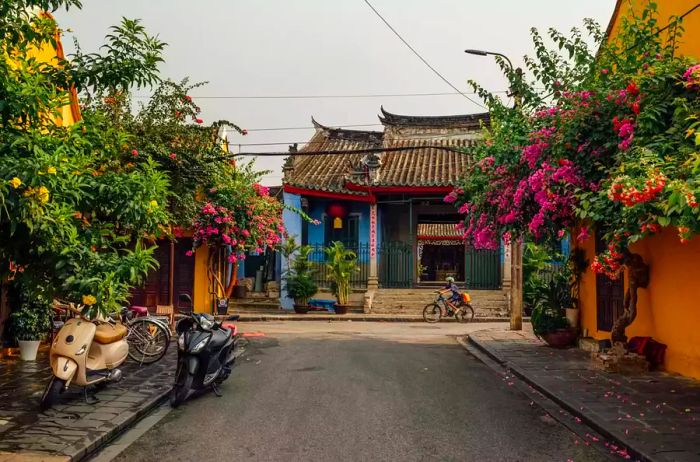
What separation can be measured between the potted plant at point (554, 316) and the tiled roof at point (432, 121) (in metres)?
19.3

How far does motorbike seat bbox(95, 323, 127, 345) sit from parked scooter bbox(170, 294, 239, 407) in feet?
2.64

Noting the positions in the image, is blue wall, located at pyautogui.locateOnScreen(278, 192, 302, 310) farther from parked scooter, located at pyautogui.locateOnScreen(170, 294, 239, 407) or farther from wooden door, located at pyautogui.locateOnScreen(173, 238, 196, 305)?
parked scooter, located at pyautogui.locateOnScreen(170, 294, 239, 407)

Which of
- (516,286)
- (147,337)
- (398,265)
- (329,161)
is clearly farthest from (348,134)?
(147,337)

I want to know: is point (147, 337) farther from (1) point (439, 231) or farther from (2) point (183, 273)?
(1) point (439, 231)

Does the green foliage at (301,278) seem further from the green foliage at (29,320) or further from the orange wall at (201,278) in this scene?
the green foliage at (29,320)

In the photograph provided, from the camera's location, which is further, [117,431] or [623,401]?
[623,401]

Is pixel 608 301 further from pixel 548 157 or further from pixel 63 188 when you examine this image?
pixel 63 188

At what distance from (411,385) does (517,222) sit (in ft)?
14.3

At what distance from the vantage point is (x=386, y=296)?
25.3 metres

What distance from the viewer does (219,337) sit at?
8648 millimetres

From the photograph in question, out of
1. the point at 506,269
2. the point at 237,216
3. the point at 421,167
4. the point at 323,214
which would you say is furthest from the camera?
the point at 421,167

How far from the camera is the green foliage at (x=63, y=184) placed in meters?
5.04

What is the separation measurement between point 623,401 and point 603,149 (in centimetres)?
343

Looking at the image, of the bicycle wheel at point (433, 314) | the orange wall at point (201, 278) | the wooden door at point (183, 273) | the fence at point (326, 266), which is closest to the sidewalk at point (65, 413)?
the wooden door at point (183, 273)
